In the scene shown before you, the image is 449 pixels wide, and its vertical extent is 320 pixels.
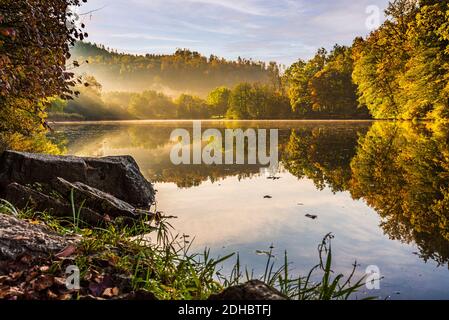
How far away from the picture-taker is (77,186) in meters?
6.69

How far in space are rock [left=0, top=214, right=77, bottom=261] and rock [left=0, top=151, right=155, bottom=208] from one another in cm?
359

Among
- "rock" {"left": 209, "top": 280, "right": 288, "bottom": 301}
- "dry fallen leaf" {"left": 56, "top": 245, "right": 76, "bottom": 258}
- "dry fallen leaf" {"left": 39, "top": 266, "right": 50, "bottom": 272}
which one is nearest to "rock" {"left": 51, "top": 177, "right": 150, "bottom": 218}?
"dry fallen leaf" {"left": 56, "top": 245, "right": 76, "bottom": 258}

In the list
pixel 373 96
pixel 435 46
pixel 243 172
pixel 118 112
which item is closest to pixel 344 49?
pixel 373 96

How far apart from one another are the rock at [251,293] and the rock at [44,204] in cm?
391

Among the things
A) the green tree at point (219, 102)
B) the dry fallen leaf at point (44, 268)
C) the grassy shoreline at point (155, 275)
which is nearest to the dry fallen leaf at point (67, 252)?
the grassy shoreline at point (155, 275)

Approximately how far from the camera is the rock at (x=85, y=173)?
7672 mm

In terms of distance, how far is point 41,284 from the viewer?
3086 mm

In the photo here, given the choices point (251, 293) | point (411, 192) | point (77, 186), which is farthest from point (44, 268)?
point (411, 192)

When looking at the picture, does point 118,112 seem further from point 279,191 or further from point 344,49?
point 279,191

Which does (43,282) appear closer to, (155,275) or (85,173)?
(155,275)

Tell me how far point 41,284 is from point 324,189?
704 cm

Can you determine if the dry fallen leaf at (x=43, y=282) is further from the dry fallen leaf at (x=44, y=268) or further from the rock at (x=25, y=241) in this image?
the rock at (x=25, y=241)

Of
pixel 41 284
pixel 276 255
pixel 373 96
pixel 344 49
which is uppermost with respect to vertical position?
pixel 344 49
